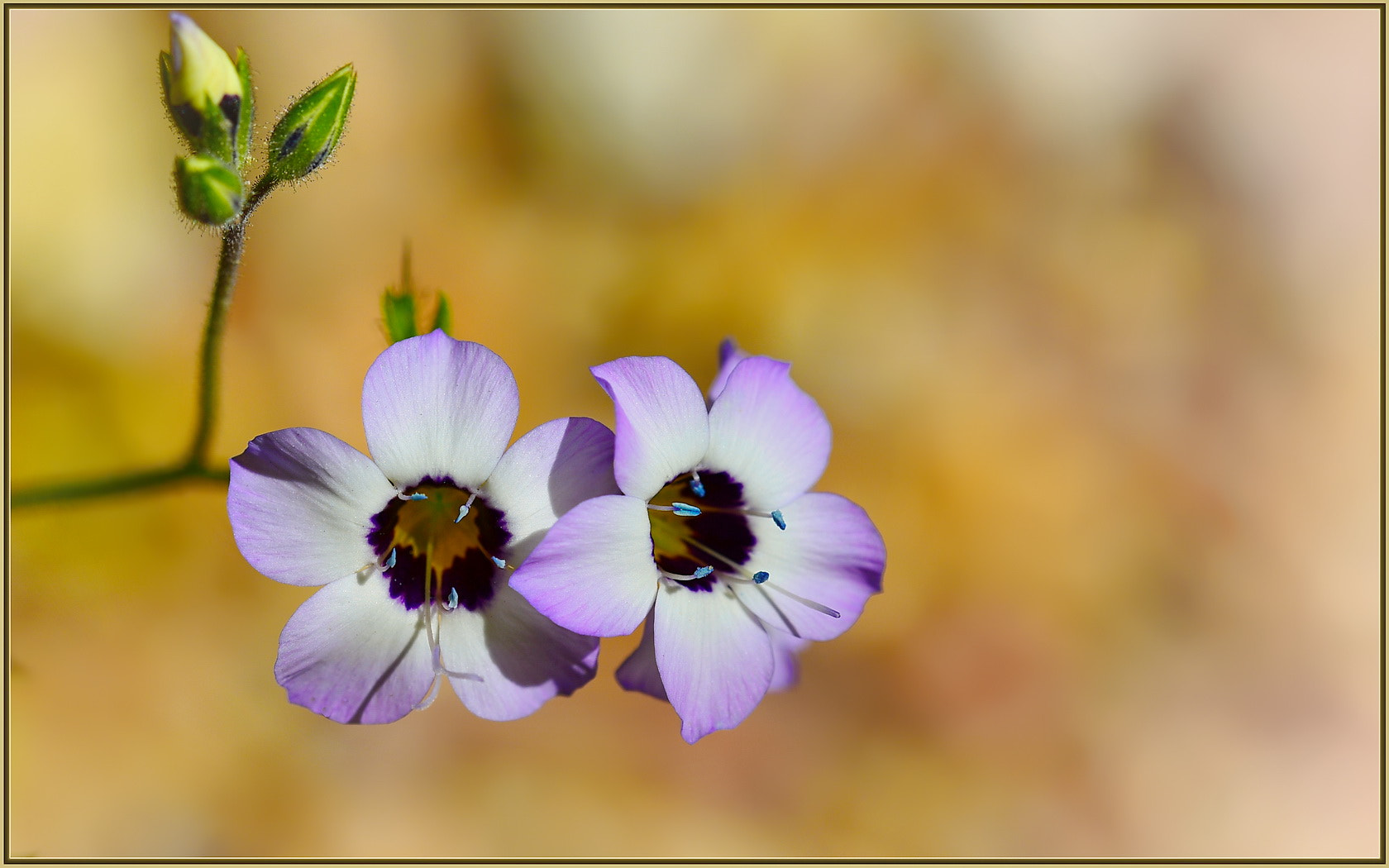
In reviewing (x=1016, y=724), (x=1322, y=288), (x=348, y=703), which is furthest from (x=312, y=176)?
(x=1322, y=288)

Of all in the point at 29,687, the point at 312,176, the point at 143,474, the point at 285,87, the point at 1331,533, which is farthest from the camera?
the point at 1331,533

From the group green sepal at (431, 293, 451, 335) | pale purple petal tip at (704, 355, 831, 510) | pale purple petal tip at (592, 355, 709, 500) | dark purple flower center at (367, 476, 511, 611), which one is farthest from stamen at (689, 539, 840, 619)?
green sepal at (431, 293, 451, 335)

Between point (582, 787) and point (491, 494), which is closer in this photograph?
point (491, 494)

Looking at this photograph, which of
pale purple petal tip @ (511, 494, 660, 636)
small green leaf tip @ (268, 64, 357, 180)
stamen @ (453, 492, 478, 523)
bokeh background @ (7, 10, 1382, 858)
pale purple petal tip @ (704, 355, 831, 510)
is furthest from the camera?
bokeh background @ (7, 10, 1382, 858)

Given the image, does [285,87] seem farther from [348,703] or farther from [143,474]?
[348,703]

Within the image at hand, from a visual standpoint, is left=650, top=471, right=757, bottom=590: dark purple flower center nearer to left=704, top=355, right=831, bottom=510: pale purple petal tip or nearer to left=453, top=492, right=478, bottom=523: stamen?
left=704, top=355, right=831, bottom=510: pale purple petal tip

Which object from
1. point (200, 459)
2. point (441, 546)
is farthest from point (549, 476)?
point (200, 459)

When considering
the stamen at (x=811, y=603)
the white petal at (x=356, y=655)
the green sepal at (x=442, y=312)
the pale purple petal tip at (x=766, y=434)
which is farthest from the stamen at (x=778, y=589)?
the green sepal at (x=442, y=312)
